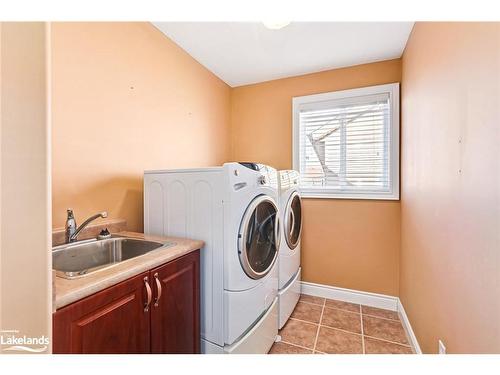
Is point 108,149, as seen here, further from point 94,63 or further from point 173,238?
point 173,238

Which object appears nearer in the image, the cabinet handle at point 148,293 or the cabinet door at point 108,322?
the cabinet door at point 108,322

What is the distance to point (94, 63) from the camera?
1391mm

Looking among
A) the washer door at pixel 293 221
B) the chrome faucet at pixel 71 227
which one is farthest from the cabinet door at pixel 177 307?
the washer door at pixel 293 221

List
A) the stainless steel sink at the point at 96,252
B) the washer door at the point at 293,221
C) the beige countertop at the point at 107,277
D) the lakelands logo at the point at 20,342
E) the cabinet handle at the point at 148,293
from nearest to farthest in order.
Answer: the lakelands logo at the point at 20,342, the beige countertop at the point at 107,277, the cabinet handle at the point at 148,293, the stainless steel sink at the point at 96,252, the washer door at the point at 293,221

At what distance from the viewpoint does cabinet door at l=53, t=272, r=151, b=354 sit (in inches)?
27.6

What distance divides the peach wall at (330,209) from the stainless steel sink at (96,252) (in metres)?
1.77

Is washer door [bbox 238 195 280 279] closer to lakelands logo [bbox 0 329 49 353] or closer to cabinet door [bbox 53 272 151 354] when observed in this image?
cabinet door [bbox 53 272 151 354]

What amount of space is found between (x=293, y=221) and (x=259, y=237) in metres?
0.74

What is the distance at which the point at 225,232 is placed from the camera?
1.26 meters

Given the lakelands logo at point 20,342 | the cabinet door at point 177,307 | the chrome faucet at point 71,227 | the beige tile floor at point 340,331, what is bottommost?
the beige tile floor at point 340,331

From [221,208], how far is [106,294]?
64cm

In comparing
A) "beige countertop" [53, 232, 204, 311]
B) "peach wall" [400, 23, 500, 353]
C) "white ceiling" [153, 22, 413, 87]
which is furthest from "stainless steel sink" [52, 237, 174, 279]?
"white ceiling" [153, 22, 413, 87]

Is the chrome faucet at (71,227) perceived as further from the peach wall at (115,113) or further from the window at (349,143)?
the window at (349,143)

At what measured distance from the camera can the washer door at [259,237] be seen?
1324 millimetres
